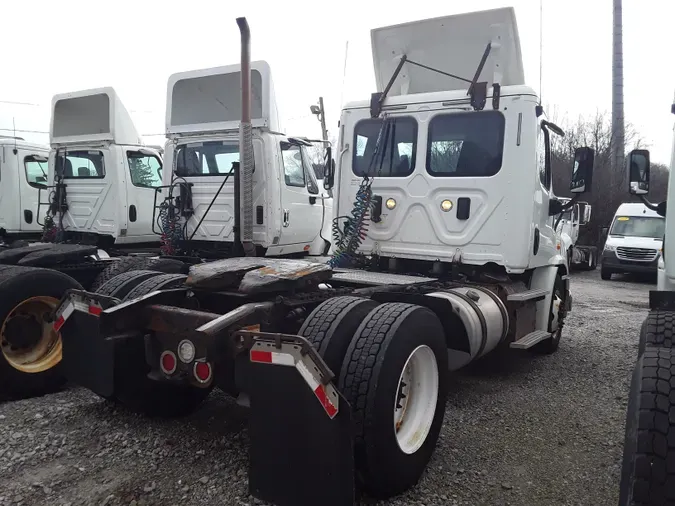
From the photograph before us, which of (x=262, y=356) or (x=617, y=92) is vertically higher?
(x=617, y=92)

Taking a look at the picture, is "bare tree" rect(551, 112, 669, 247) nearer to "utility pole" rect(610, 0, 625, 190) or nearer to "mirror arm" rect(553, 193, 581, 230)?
"utility pole" rect(610, 0, 625, 190)

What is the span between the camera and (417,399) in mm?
3457

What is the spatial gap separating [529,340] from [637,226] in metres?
13.4

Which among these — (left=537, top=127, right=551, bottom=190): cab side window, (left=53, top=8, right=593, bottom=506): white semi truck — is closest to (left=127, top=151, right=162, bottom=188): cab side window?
(left=53, top=8, right=593, bottom=506): white semi truck

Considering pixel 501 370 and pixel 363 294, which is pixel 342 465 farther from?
pixel 501 370

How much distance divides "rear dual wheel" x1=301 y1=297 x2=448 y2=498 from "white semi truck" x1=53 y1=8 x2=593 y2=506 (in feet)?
0.03

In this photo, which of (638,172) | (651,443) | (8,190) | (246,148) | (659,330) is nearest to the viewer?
(651,443)

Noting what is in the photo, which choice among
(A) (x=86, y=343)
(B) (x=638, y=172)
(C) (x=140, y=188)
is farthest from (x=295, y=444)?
(C) (x=140, y=188)

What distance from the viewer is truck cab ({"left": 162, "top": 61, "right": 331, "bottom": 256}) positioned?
23.2 feet

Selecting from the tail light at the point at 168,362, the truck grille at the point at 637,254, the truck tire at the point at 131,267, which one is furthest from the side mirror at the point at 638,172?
the truck grille at the point at 637,254

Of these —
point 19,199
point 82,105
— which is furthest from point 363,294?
→ point 19,199

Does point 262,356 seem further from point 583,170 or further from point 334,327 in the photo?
point 583,170

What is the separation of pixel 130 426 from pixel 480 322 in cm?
274

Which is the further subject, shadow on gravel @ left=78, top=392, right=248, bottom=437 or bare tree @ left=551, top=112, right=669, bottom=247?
bare tree @ left=551, top=112, right=669, bottom=247
